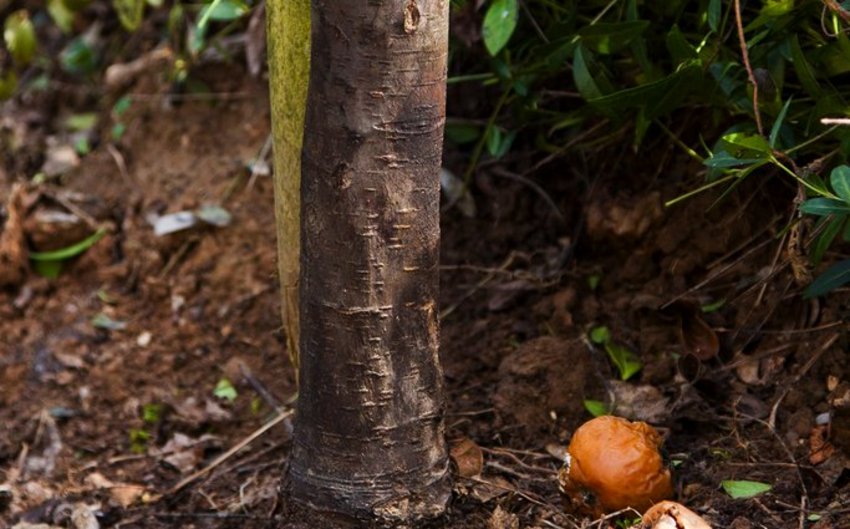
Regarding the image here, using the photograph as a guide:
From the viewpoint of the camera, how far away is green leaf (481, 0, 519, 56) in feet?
6.93

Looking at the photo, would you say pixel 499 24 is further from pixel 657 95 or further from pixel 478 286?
pixel 478 286

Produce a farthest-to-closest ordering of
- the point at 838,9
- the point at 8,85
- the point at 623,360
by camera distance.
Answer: the point at 8,85
the point at 623,360
the point at 838,9

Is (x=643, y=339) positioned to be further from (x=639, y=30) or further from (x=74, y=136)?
(x=74, y=136)

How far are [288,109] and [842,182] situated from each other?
93 centimetres

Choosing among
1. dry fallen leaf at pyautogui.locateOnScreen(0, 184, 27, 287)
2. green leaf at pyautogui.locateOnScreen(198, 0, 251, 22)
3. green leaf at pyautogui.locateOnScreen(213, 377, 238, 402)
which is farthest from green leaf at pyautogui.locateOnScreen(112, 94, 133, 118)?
green leaf at pyautogui.locateOnScreen(213, 377, 238, 402)

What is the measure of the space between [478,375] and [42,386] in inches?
44.3

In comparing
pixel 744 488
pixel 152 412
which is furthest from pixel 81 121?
pixel 744 488

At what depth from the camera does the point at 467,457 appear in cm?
204

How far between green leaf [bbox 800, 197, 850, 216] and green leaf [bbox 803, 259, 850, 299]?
162mm

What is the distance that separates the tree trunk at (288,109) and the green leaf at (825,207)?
85cm

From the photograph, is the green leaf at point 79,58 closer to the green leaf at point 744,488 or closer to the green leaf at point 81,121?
the green leaf at point 81,121

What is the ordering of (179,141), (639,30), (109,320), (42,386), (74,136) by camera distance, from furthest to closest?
1. (74,136)
2. (179,141)
3. (109,320)
4. (42,386)
5. (639,30)

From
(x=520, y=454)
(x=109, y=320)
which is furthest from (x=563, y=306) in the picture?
(x=109, y=320)

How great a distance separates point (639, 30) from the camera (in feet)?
6.60
